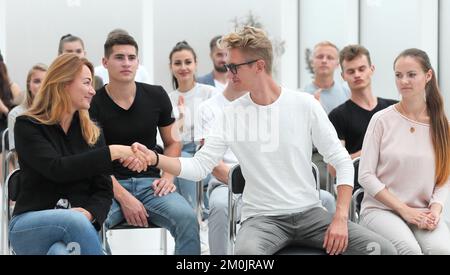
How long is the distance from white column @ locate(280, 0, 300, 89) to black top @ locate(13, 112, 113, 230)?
6031 millimetres

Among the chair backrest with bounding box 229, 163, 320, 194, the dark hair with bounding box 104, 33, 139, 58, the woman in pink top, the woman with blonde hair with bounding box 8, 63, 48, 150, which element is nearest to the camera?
the woman in pink top

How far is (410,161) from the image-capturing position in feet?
9.97

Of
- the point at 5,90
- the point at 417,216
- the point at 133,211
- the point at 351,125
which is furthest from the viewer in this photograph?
the point at 5,90

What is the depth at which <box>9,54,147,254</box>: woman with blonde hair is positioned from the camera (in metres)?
2.68

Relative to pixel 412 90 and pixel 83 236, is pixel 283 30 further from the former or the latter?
pixel 83 236

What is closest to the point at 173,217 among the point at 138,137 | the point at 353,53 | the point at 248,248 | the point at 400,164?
the point at 138,137

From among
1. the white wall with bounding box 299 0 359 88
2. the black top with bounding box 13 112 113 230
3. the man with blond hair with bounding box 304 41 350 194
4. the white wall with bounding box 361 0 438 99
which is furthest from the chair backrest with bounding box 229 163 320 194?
the white wall with bounding box 299 0 359 88

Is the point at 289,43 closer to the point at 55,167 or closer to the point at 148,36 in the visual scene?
the point at 148,36

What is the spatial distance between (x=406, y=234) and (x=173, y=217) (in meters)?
1.14

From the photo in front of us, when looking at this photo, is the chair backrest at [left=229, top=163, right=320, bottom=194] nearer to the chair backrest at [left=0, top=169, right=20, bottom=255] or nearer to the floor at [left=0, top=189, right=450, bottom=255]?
the chair backrest at [left=0, top=169, right=20, bottom=255]

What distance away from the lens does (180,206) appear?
3.35 metres

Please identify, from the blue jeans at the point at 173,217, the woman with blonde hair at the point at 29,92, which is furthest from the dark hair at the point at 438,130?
the woman with blonde hair at the point at 29,92

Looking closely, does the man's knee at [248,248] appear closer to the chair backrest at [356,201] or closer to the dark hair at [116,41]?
the chair backrest at [356,201]
